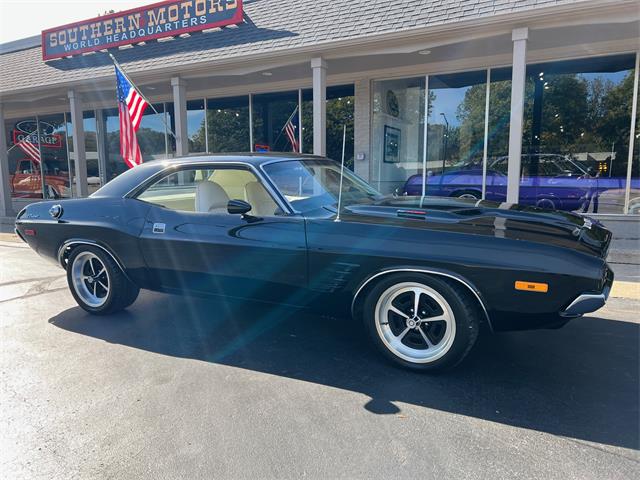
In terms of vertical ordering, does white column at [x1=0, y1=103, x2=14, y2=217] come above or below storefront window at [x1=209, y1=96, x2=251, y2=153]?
below

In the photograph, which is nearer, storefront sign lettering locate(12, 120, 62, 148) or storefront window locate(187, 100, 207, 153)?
storefront window locate(187, 100, 207, 153)

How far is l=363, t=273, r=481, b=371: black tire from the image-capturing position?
115 inches

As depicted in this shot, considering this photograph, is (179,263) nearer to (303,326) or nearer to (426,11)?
(303,326)

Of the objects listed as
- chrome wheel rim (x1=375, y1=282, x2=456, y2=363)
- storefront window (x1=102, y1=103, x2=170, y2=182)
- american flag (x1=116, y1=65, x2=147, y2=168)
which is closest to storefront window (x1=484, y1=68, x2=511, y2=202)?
american flag (x1=116, y1=65, x2=147, y2=168)

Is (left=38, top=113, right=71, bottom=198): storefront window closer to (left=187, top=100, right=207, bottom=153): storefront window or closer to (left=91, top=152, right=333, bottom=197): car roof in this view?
(left=187, top=100, right=207, bottom=153): storefront window

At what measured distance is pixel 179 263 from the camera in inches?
152

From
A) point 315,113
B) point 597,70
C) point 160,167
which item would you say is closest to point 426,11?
A: point 315,113

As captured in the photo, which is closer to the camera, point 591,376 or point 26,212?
point 591,376

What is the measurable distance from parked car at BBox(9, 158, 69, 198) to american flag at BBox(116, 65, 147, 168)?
900 cm

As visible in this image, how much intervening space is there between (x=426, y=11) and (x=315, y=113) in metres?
2.60

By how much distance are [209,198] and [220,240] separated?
1.75 ft

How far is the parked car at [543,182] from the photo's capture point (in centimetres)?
900

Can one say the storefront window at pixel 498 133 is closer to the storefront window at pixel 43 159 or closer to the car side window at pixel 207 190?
the car side window at pixel 207 190

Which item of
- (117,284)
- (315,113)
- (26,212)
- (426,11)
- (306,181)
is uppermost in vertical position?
(426,11)
